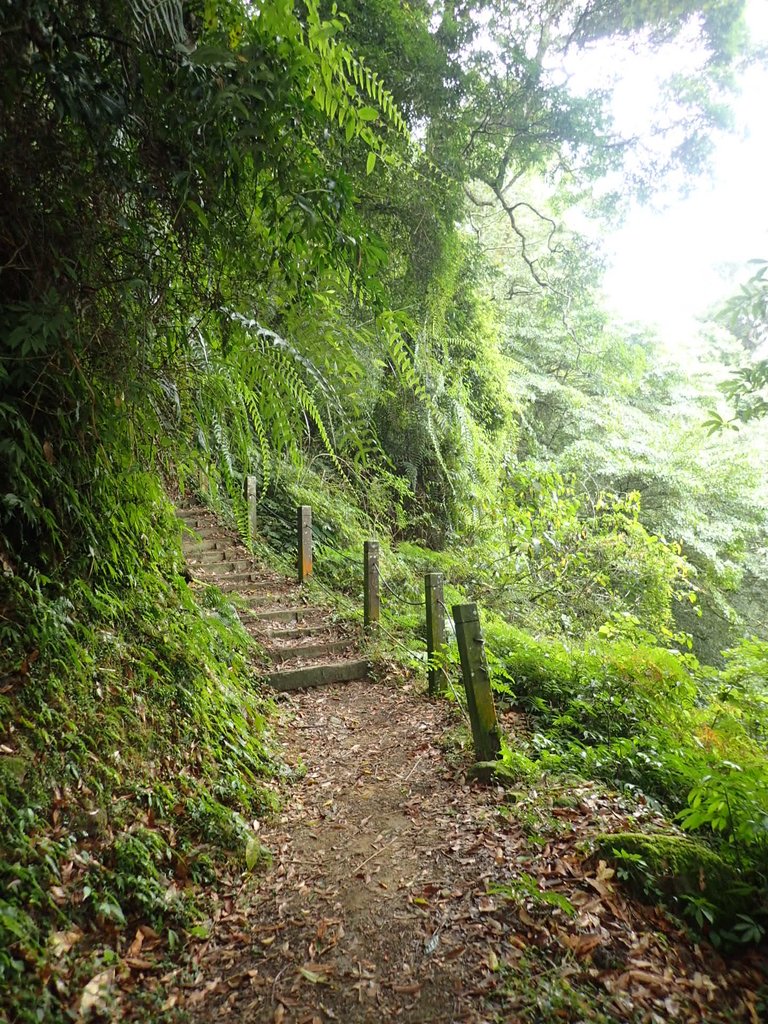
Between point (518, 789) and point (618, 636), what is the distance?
3.95 m

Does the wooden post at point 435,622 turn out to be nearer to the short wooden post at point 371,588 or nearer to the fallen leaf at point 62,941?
the short wooden post at point 371,588

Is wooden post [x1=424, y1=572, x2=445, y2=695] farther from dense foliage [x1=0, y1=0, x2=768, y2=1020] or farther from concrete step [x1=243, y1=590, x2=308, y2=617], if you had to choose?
concrete step [x1=243, y1=590, x2=308, y2=617]

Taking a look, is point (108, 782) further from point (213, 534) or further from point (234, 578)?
point (213, 534)

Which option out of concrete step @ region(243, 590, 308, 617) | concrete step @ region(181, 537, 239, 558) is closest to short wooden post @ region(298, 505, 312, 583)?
concrete step @ region(243, 590, 308, 617)

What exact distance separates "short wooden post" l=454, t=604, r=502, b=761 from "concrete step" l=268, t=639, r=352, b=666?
2.51m

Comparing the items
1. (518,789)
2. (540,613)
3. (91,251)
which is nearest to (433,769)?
(518,789)

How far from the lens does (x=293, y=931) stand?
235cm

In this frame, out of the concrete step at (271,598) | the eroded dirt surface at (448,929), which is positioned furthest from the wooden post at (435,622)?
the concrete step at (271,598)

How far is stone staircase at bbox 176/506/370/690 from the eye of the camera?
5.50 metres

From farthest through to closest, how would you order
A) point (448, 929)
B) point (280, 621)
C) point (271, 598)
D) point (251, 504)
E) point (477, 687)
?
point (251, 504), point (271, 598), point (280, 621), point (477, 687), point (448, 929)

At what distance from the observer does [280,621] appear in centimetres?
647

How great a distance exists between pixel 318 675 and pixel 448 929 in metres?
3.33

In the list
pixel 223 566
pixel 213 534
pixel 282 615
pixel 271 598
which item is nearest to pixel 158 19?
pixel 282 615

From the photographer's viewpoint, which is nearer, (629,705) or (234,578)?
(629,705)
